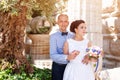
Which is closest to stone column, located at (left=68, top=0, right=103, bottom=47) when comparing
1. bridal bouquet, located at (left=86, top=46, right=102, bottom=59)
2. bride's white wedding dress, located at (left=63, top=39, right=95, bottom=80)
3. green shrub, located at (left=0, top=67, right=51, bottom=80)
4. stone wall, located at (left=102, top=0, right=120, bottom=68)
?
green shrub, located at (left=0, top=67, right=51, bottom=80)

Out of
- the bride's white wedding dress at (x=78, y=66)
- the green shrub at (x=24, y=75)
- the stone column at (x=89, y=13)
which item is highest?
the stone column at (x=89, y=13)

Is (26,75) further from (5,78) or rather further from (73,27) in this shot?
(73,27)

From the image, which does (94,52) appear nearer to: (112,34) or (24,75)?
(24,75)

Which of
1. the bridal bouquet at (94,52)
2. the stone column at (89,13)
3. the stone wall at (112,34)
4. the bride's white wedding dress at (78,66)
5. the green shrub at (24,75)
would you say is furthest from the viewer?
the stone wall at (112,34)

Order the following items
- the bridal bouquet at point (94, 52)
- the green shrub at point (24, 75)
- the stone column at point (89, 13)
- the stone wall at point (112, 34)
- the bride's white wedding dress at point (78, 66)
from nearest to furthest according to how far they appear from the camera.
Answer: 1. the bridal bouquet at point (94, 52)
2. the bride's white wedding dress at point (78, 66)
3. the green shrub at point (24, 75)
4. the stone column at point (89, 13)
5. the stone wall at point (112, 34)

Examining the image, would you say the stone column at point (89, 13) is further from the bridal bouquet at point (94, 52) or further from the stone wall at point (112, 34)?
the bridal bouquet at point (94, 52)

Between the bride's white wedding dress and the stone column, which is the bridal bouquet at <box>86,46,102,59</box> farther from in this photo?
the stone column

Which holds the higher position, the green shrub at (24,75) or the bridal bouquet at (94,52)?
the bridal bouquet at (94,52)

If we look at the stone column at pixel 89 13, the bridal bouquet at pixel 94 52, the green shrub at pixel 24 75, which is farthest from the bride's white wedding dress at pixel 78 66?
the stone column at pixel 89 13

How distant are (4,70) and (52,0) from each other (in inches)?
54.3

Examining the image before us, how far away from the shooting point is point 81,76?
3.85 meters

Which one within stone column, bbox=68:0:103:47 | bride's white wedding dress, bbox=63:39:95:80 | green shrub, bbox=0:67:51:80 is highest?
stone column, bbox=68:0:103:47

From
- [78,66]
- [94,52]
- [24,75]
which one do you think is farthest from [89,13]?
[94,52]

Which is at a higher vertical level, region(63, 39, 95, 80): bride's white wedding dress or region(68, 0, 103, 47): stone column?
region(68, 0, 103, 47): stone column
